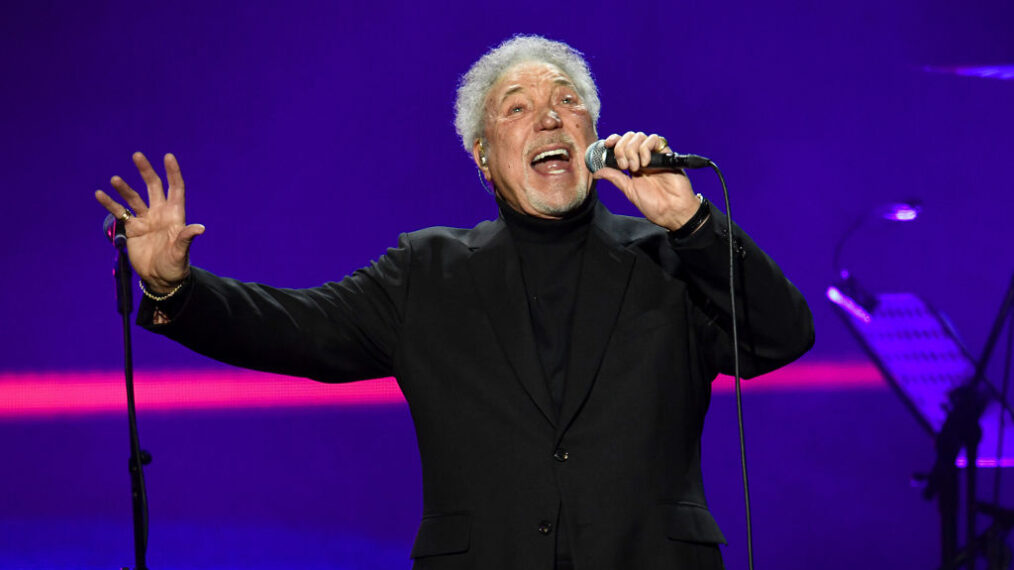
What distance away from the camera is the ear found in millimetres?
2295

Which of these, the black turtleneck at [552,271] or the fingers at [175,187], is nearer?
the fingers at [175,187]

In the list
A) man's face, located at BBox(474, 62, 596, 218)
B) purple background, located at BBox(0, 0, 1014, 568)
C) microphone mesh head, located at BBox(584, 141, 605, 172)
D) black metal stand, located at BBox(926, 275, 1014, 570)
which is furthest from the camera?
purple background, located at BBox(0, 0, 1014, 568)

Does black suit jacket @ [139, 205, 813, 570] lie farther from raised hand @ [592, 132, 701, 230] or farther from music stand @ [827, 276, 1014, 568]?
music stand @ [827, 276, 1014, 568]

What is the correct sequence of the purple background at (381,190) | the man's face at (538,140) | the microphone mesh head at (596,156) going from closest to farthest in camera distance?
1. the microphone mesh head at (596,156)
2. the man's face at (538,140)
3. the purple background at (381,190)

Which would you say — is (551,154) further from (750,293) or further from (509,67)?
(750,293)

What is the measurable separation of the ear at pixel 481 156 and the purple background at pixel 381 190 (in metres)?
1.01

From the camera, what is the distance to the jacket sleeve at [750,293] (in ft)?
5.64

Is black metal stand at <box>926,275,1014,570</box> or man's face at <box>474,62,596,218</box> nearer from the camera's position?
man's face at <box>474,62,596,218</box>

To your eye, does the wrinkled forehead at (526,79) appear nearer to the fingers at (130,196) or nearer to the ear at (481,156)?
the ear at (481,156)

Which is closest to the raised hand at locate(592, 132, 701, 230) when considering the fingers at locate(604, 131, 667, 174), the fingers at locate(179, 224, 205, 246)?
the fingers at locate(604, 131, 667, 174)

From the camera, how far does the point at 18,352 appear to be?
317 cm

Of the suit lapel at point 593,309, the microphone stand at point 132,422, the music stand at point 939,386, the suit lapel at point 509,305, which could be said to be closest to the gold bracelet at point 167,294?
the suit lapel at point 509,305

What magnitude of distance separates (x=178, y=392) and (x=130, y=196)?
172cm

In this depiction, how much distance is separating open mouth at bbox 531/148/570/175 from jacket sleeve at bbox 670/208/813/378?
0.37 metres
